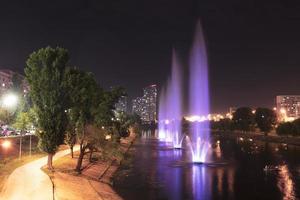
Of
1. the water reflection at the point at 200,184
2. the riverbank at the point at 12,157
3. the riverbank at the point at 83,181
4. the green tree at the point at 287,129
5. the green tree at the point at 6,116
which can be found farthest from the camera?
the green tree at the point at 287,129

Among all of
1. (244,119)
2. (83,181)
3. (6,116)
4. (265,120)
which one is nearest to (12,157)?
(6,116)

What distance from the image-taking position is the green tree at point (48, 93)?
38.2 m

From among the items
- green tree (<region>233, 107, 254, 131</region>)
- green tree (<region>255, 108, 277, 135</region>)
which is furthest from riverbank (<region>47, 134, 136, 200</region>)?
green tree (<region>233, 107, 254, 131</region>)

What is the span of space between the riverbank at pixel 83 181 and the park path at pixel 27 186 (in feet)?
2.30

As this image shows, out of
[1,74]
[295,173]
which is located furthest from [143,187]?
[1,74]

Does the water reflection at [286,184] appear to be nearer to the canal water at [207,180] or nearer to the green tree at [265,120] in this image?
the canal water at [207,180]

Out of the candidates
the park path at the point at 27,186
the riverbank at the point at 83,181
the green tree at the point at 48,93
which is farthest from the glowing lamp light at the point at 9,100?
the park path at the point at 27,186

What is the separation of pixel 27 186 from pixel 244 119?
535ft

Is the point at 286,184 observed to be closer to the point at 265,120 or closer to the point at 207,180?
the point at 207,180

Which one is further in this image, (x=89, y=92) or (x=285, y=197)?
(x=89, y=92)

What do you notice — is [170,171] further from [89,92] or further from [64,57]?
[64,57]

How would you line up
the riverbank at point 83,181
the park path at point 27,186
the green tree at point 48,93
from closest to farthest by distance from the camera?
1. the park path at point 27,186
2. the riverbank at point 83,181
3. the green tree at point 48,93

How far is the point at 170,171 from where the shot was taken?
54719 millimetres

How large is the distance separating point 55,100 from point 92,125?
5.73 metres
